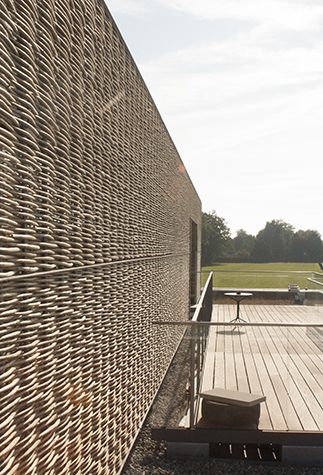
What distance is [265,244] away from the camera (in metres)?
58.0

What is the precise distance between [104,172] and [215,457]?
8.58 ft

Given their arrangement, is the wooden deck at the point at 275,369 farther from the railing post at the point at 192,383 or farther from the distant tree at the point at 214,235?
the distant tree at the point at 214,235

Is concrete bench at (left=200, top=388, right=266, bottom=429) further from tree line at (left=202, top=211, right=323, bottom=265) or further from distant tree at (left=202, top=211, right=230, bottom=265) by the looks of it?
tree line at (left=202, top=211, right=323, bottom=265)

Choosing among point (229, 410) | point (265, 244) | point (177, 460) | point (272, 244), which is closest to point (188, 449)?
point (177, 460)

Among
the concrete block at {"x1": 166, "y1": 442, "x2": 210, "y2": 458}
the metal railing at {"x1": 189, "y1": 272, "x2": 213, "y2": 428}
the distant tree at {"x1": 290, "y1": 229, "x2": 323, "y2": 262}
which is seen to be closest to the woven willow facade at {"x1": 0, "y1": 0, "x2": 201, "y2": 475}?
the concrete block at {"x1": 166, "y1": 442, "x2": 210, "y2": 458}

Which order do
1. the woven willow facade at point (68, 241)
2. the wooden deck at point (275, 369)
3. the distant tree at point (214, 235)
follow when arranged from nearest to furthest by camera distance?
the woven willow facade at point (68, 241) → the wooden deck at point (275, 369) → the distant tree at point (214, 235)

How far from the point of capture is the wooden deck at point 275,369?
12.9 ft

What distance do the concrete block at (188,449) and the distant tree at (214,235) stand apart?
146ft

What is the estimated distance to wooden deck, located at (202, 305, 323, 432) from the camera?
3.92m

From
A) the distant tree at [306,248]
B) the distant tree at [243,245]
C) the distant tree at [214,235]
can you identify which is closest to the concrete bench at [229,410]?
the distant tree at [214,235]

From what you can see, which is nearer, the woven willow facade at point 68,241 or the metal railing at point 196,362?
the woven willow facade at point 68,241

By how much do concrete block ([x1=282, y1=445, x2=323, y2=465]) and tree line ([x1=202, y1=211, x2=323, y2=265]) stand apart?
47193 millimetres

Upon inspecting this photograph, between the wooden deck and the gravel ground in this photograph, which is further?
the wooden deck

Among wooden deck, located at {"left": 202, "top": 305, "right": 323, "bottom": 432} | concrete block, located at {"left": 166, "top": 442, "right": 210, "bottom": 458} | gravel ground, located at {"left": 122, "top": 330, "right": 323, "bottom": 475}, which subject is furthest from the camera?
concrete block, located at {"left": 166, "top": 442, "right": 210, "bottom": 458}
